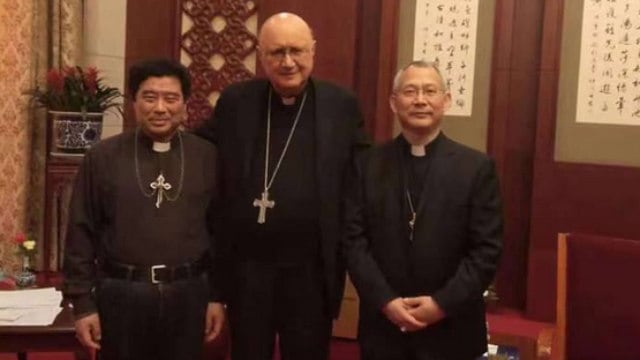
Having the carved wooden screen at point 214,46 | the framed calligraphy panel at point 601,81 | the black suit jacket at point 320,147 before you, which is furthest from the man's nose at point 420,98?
the carved wooden screen at point 214,46

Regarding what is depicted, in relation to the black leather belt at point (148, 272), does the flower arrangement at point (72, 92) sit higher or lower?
higher

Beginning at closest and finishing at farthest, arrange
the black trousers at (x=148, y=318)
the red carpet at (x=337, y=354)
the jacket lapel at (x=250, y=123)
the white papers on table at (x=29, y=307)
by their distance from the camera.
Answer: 1. the black trousers at (x=148, y=318)
2. the jacket lapel at (x=250, y=123)
3. the white papers on table at (x=29, y=307)
4. the red carpet at (x=337, y=354)

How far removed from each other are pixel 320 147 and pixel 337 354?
1664mm

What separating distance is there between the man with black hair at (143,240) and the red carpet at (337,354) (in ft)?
4.85

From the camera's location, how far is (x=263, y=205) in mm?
2414

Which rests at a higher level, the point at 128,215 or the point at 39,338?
the point at 128,215

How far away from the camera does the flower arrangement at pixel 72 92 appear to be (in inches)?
169

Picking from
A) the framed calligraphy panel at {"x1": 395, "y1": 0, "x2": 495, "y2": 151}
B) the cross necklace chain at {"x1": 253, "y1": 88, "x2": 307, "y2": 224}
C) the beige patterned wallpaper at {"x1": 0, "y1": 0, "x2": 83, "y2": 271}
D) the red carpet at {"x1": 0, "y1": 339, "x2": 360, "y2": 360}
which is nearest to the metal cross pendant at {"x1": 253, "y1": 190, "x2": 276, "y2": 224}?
the cross necklace chain at {"x1": 253, "y1": 88, "x2": 307, "y2": 224}

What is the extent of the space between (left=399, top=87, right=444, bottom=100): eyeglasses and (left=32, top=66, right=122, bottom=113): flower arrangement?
8.14ft

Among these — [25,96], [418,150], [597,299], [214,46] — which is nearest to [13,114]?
[25,96]

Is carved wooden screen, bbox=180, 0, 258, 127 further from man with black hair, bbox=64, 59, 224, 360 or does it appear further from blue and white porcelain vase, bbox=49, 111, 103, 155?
man with black hair, bbox=64, 59, 224, 360

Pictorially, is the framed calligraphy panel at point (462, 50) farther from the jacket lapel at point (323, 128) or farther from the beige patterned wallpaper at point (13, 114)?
the beige patterned wallpaper at point (13, 114)

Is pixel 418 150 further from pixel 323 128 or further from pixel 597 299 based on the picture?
pixel 597 299

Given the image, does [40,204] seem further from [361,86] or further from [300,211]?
[300,211]
